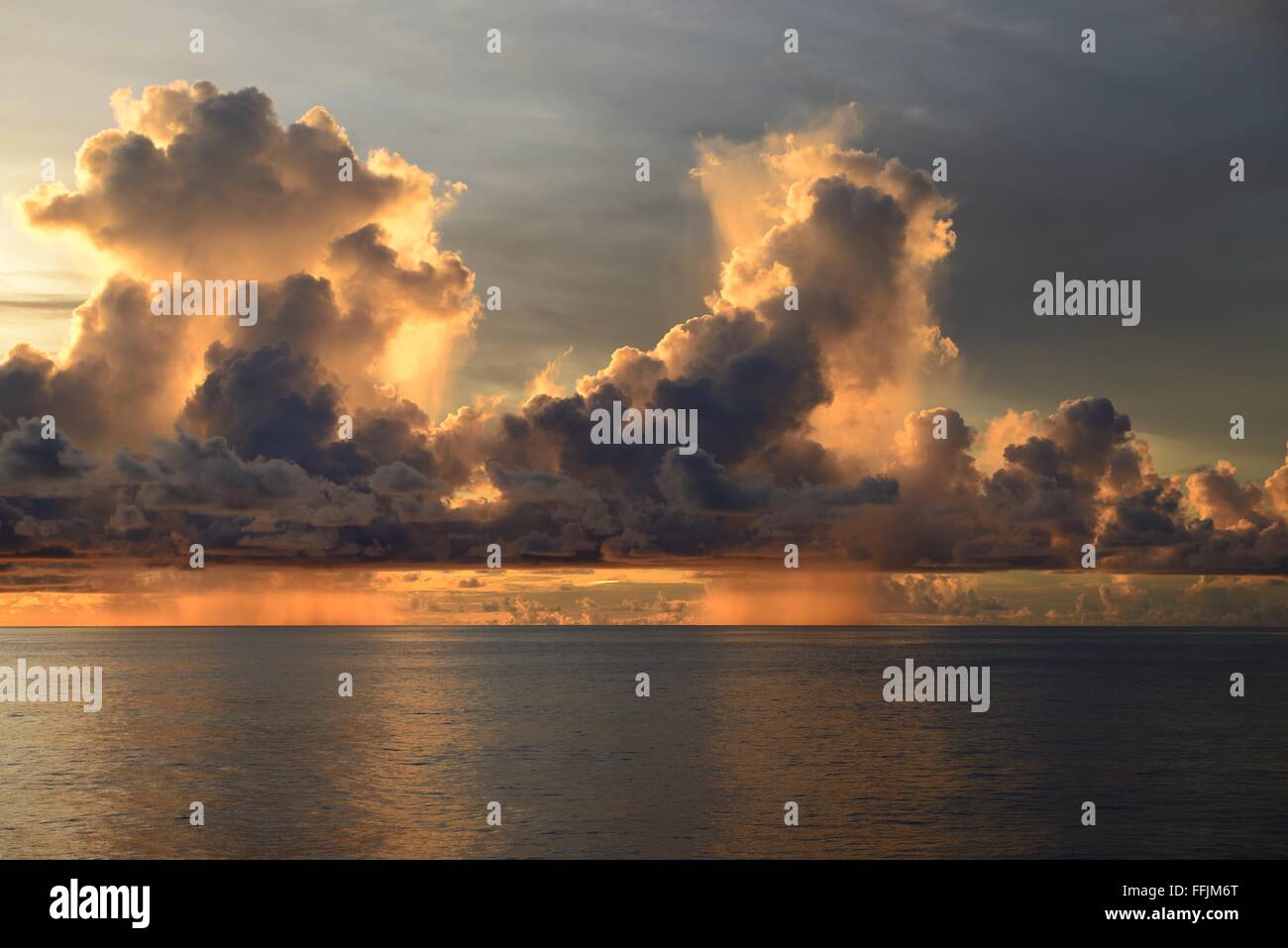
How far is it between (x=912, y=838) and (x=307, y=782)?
1728 inches

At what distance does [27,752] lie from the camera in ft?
326

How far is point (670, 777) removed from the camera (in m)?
80.6

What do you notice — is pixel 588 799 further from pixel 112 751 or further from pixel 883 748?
pixel 112 751

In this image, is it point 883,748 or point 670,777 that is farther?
point 883,748

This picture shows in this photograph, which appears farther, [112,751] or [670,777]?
[112,751]
